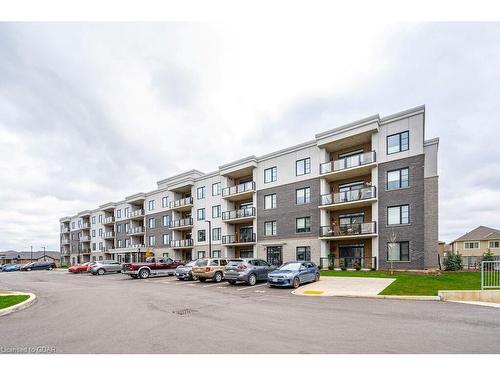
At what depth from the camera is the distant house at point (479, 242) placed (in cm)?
5572

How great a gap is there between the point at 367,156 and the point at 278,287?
548 inches

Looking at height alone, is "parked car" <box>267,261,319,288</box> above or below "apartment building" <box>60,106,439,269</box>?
below

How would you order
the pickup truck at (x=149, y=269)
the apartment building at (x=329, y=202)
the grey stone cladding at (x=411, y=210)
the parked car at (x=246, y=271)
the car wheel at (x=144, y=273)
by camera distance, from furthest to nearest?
the car wheel at (x=144, y=273) < the pickup truck at (x=149, y=269) < the apartment building at (x=329, y=202) < the grey stone cladding at (x=411, y=210) < the parked car at (x=246, y=271)

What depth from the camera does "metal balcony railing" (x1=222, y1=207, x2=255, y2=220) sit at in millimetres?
33375

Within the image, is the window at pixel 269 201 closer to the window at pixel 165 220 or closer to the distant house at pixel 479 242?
the window at pixel 165 220

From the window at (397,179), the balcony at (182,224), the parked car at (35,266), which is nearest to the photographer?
the window at (397,179)

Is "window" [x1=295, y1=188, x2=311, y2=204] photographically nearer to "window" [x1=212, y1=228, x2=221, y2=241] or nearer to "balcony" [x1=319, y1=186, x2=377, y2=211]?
"balcony" [x1=319, y1=186, x2=377, y2=211]

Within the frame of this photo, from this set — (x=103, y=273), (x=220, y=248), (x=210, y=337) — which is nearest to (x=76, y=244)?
(x=103, y=273)

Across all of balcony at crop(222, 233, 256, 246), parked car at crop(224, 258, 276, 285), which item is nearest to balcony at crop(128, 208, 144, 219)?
balcony at crop(222, 233, 256, 246)

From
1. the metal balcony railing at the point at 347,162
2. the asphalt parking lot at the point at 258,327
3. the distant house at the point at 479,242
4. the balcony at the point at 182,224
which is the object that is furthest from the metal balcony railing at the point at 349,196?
the distant house at the point at 479,242

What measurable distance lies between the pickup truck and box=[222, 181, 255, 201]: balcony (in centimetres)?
1023

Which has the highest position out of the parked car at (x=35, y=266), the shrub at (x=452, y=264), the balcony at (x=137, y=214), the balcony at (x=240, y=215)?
the balcony at (x=240, y=215)

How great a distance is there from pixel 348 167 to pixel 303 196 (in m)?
5.48

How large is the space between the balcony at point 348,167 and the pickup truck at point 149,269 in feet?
53.6
